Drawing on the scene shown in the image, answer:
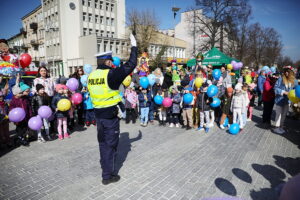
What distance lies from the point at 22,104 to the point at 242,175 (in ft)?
18.9

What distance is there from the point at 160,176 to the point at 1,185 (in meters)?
3.03

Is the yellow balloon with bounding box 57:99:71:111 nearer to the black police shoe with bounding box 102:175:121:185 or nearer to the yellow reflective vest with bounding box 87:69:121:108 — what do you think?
the yellow reflective vest with bounding box 87:69:121:108

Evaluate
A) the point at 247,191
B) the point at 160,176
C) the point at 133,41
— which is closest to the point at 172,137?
the point at 160,176

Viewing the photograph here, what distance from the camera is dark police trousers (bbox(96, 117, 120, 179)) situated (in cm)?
350

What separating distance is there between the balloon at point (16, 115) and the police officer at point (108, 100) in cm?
283

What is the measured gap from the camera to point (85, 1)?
124 ft

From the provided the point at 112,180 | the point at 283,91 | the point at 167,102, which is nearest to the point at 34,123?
the point at 112,180

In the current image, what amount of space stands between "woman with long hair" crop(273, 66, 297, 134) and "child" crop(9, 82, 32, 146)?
7.57 m

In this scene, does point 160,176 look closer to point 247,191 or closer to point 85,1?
point 247,191

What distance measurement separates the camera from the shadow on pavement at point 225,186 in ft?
10.7

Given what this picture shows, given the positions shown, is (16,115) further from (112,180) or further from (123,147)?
(112,180)

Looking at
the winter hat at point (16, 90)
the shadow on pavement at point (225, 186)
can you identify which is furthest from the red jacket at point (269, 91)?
the winter hat at point (16, 90)

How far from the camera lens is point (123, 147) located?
530 cm

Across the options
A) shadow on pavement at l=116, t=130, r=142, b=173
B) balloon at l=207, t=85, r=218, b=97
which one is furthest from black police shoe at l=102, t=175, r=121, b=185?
balloon at l=207, t=85, r=218, b=97
